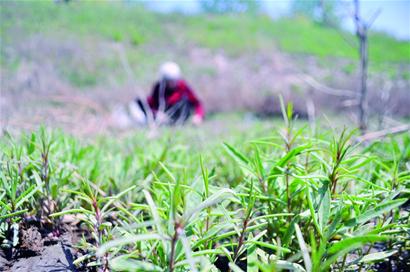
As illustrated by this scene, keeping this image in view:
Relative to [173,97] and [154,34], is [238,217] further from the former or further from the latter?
[154,34]

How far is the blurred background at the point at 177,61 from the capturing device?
2.54 metres

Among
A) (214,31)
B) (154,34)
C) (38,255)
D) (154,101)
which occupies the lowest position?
(154,101)

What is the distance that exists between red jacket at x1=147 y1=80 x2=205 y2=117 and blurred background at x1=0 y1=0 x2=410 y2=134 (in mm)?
521

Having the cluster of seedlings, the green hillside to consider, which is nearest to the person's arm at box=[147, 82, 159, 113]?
the green hillside

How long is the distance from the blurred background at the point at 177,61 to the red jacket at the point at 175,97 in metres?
0.52

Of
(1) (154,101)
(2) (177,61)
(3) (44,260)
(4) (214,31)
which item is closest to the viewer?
(3) (44,260)

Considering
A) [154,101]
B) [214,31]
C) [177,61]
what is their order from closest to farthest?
[154,101] < [177,61] < [214,31]

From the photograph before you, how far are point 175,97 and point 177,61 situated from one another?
743 centimetres

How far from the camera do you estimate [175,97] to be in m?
5.62

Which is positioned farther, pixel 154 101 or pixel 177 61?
pixel 177 61

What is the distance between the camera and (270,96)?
820 cm

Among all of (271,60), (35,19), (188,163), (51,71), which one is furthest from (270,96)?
(188,163)

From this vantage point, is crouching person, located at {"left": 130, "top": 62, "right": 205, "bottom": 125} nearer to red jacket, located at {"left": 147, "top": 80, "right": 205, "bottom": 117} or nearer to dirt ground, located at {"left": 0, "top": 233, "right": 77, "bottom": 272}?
red jacket, located at {"left": 147, "top": 80, "right": 205, "bottom": 117}

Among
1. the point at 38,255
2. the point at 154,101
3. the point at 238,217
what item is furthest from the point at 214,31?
the point at 38,255
